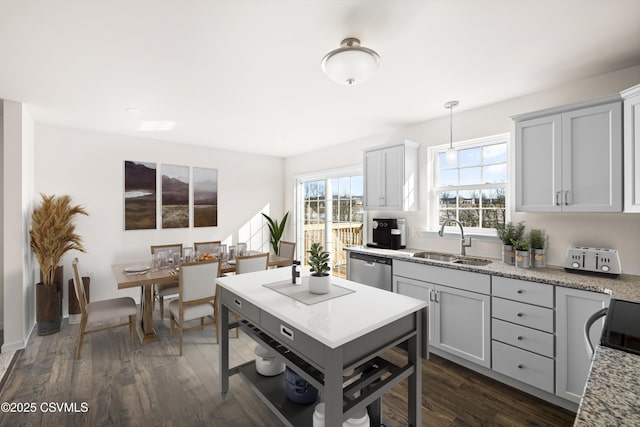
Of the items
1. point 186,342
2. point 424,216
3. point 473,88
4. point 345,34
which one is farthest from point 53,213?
point 473,88

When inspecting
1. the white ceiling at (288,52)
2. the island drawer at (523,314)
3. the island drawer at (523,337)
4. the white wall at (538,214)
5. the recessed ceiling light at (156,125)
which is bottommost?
the island drawer at (523,337)

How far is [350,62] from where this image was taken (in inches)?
68.9

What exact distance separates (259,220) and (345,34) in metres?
4.33

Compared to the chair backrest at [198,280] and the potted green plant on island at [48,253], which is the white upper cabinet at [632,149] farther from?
the potted green plant on island at [48,253]

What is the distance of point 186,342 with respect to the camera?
3154 millimetres

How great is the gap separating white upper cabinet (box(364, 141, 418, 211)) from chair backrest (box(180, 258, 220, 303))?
2.12m

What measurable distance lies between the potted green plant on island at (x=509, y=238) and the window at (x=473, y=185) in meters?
0.29

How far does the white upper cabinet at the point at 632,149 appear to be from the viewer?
1874 mm

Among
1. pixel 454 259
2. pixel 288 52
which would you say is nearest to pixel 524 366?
pixel 454 259

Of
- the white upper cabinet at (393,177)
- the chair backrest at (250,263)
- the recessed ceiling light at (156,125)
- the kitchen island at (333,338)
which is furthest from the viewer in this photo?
the recessed ceiling light at (156,125)

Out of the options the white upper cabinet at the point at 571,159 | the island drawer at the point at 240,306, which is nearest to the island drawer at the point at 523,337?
the white upper cabinet at the point at 571,159

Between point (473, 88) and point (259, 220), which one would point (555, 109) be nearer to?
point (473, 88)

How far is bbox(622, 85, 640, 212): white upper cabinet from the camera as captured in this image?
73.8 inches

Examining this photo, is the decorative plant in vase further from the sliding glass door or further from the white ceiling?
the white ceiling
